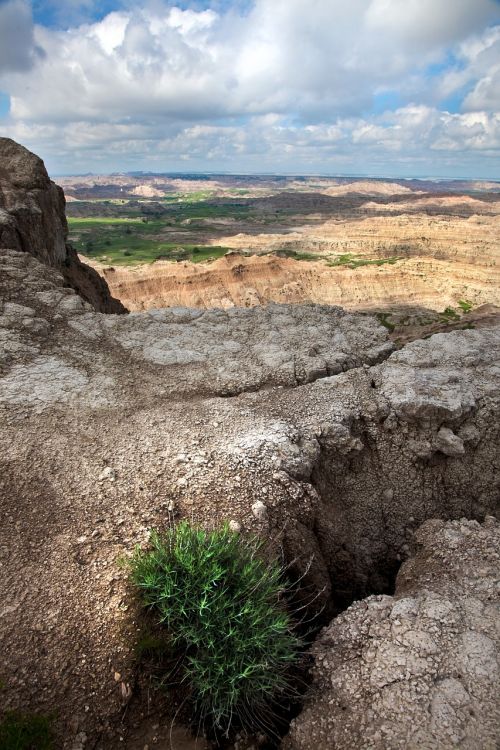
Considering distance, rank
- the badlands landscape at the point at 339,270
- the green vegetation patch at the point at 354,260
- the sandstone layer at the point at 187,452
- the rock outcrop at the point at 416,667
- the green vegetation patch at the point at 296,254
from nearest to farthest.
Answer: the rock outcrop at the point at 416,667 → the sandstone layer at the point at 187,452 → the badlands landscape at the point at 339,270 → the green vegetation patch at the point at 354,260 → the green vegetation patch at the point at 296,254

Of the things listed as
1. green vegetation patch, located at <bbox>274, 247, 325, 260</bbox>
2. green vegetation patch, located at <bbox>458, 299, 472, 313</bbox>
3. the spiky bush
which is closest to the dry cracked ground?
the spiky bush

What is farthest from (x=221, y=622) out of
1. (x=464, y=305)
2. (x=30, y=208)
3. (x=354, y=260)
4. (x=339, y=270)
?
(x=354, y=260)

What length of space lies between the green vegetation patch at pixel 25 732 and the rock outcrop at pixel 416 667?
216 cm

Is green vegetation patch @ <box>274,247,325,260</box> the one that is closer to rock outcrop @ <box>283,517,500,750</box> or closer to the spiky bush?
rock outcrop @ <box>283,517,500,750</box>

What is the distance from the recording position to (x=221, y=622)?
4230 millimetres

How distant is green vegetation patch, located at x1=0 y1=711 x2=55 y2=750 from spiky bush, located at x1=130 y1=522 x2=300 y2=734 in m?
1.21

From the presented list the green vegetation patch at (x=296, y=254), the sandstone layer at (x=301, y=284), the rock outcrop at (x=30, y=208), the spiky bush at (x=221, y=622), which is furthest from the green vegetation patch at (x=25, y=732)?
the green vegetation patch at (x=296, y=254)

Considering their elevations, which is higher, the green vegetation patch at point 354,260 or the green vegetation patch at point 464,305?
the green vegetation patch at point 354,260

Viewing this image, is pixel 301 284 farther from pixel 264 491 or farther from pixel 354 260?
pixel 264 491

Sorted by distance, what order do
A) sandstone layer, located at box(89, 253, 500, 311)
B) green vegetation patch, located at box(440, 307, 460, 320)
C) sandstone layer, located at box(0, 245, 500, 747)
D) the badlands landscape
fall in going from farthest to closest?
1. sandstone layer, located at box(89, 253, 500, 311)
2. the badlands landscape
3. green vegetation patch, located at box(440, 307, 460, 320)
4. sandstone layer, located at box(0, 245, 500, 747)

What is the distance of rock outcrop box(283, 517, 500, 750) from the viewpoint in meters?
4.10

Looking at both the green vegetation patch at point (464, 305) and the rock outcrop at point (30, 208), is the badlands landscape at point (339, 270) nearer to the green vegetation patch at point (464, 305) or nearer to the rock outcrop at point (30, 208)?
the green vegetation patch at point (464, 305)

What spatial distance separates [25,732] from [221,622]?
1.80 meters

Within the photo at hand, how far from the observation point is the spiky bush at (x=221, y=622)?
4105 mm
